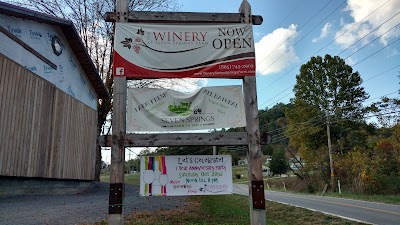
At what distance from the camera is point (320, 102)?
3825 cm

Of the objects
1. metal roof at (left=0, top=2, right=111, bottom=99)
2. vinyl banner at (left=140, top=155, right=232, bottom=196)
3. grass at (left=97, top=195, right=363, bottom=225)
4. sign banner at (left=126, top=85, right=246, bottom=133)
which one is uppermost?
metal roof at (left=0, top=2, right=111, bottom=99)

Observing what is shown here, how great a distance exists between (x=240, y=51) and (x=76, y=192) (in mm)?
14519

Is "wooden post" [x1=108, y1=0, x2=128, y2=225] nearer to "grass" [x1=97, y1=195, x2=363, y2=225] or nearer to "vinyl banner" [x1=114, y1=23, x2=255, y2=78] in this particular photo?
"vinyl banner" [x1=114, y1=23, x2=255, y2=78]

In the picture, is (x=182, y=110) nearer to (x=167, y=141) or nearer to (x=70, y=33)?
(x=167, y=141)

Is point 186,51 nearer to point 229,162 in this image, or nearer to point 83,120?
point 229,162

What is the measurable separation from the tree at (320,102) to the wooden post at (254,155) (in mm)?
32020

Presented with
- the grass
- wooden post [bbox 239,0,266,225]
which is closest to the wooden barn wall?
the grass

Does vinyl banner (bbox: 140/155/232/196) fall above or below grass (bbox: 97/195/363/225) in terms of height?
above

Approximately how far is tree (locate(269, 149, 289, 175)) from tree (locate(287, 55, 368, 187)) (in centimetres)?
2198

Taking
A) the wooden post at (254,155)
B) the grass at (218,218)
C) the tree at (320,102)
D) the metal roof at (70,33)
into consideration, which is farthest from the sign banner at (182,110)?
the tree at (320,102)

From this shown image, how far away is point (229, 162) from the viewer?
231 inches

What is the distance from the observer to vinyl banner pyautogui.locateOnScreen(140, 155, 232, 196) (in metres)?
5.67

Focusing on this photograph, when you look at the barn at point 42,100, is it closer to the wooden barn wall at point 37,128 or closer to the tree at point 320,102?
the wooden barn wall at point 37,128

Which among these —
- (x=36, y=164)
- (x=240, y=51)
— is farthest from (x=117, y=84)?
(x=36, y=164)
